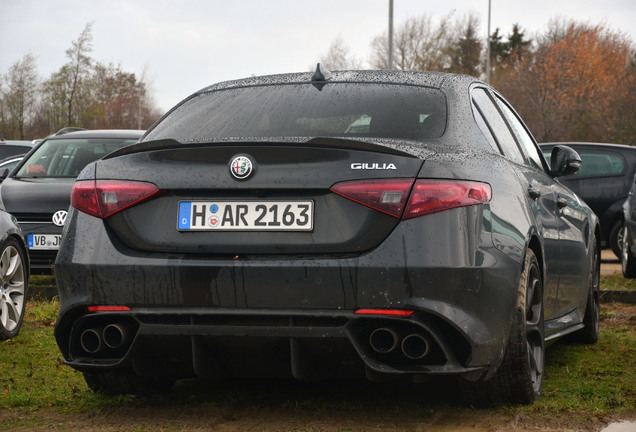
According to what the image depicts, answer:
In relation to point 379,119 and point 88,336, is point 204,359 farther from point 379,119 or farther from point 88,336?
point 379,119

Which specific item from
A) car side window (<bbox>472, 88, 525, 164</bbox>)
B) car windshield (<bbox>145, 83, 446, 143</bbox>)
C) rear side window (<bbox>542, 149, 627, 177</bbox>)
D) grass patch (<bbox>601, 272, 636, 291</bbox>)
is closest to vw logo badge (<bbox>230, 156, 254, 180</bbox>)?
car windshield (<bbox>145, 83, 446, 143</bbox>)

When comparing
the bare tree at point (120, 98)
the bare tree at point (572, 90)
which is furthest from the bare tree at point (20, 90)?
the bare tree at point (572, 90)

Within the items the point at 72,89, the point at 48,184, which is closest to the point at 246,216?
the point at 48,184

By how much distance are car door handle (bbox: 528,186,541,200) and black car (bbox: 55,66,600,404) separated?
0.39 m

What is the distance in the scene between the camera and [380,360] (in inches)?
161

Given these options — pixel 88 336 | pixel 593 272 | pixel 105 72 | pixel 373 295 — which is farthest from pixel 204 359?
pixel 105 72

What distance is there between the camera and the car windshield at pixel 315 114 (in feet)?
15.0

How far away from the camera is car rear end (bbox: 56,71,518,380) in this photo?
13.1 ft

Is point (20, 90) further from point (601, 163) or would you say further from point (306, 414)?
point (306, 414)

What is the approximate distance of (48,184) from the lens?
36.7ft

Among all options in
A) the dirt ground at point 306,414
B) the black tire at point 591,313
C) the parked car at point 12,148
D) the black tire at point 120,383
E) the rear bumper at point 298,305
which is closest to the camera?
the rear bumper at point 298,305

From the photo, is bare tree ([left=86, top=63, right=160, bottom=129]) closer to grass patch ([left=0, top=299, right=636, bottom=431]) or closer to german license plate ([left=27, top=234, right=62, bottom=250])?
german license plate ([left=27, top=234, right=62, bottom=250])

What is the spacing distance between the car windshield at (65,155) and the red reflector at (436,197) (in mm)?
8475

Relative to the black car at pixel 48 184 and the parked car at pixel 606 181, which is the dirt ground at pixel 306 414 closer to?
the black car at pixel 48 184
